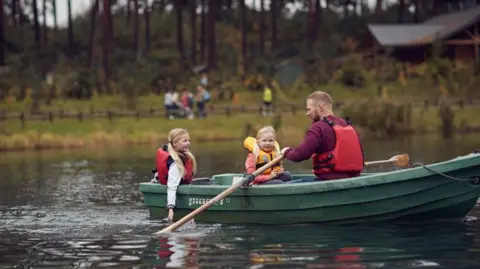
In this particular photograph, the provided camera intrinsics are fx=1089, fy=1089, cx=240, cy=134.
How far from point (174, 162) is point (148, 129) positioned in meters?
22.9

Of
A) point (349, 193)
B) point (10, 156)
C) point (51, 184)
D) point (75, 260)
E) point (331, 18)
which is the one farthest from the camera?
point (331, 18)

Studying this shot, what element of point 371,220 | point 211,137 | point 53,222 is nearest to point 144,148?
point 211,137

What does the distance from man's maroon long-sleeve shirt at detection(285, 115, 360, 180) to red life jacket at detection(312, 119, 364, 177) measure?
69 mm

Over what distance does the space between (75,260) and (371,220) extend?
173 inches

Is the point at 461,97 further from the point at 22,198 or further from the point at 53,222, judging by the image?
the point at 53,222

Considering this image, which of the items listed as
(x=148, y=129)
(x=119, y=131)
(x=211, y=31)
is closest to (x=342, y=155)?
(x=119, y=131)

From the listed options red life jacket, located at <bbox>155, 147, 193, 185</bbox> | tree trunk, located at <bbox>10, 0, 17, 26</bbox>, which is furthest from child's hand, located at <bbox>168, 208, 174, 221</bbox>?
tree trunk, located at <bbox>10, 0, 17, 26</bbox>

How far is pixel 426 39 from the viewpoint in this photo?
59.4 m

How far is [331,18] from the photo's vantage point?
3509 inches

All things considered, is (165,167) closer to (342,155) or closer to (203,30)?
(342,155)

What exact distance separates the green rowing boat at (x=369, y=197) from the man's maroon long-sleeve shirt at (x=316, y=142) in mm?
450

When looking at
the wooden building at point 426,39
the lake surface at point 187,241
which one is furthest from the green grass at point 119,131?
the wooden building at point 426,39

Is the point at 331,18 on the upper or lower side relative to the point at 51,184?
upper

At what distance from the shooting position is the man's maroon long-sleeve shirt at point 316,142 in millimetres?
14695
